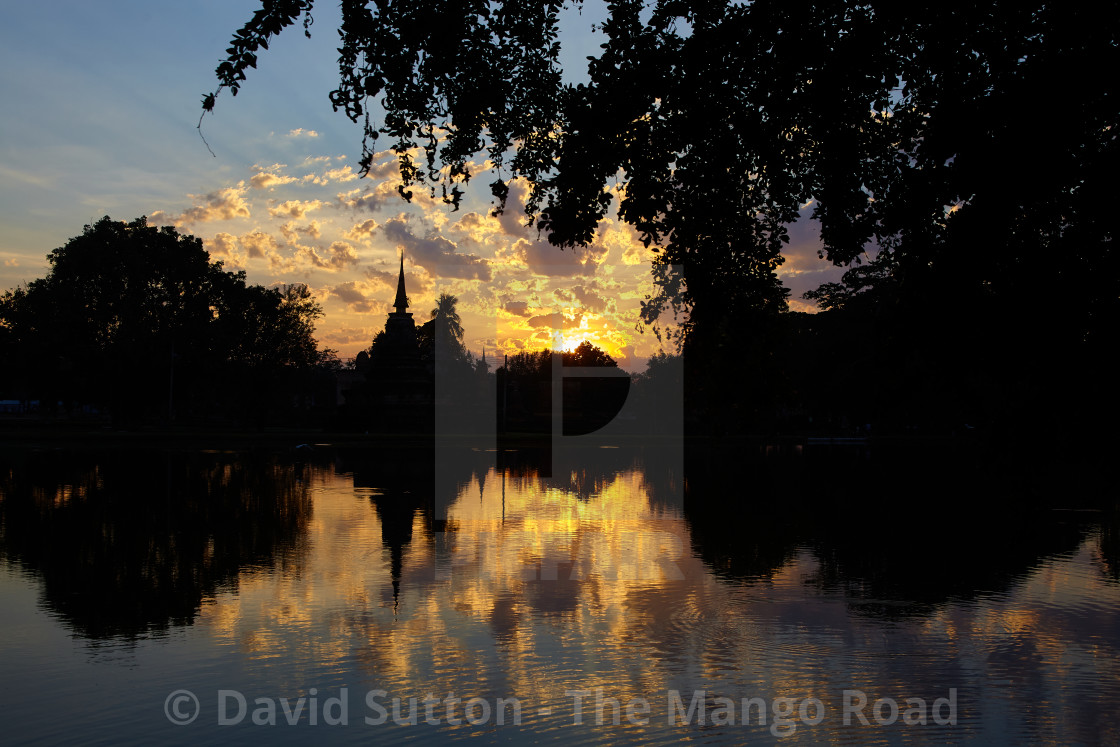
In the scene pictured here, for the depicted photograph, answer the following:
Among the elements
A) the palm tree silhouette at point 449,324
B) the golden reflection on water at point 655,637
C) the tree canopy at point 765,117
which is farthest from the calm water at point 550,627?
the palm tree silhouette at point 449,324

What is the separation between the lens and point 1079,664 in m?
9.03

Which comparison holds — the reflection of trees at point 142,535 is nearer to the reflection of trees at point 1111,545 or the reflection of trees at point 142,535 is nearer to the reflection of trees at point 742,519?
the reflection of trees at point 742,519

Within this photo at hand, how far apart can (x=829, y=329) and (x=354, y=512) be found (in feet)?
241

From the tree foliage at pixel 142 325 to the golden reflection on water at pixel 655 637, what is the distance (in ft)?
189

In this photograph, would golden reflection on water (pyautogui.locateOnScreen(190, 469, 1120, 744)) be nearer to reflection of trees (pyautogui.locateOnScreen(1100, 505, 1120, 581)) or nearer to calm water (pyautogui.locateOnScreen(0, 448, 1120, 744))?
calm water (pyautogui.locateOnScreen(0, 448, 1120, 744))

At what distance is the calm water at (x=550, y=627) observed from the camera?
7.23 metres

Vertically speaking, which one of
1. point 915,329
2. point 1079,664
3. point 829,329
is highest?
point 829,329

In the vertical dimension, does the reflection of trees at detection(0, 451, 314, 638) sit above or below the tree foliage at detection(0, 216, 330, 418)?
below

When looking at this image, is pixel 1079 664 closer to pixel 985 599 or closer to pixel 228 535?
pixel 985 599

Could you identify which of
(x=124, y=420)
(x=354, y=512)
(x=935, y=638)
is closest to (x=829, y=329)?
(x=124, y=420)

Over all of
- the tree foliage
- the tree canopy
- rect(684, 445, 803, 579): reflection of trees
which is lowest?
rect(684, 445, 803, 579): reflection of trees

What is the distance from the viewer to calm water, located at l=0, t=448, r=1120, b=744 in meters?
7.23

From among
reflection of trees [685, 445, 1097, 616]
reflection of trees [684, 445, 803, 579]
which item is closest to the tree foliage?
reflection of trees [684, 445, 803, 579]

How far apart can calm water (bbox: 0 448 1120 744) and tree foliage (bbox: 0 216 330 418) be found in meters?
50.0
